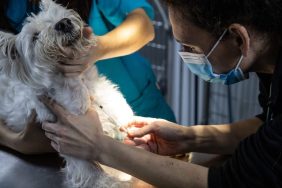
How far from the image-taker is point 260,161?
858 millimetres

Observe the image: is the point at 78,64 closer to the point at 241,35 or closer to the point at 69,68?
the point at 69,68

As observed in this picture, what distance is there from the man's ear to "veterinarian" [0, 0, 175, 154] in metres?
0.46

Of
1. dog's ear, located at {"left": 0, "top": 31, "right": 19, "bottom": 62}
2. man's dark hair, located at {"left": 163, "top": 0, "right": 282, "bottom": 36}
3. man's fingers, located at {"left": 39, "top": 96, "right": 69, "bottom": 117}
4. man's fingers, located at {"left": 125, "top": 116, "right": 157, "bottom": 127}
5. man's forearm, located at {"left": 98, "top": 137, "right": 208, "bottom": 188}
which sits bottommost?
man's fingers, located at {"left": 125, "top": 116, "right": 157, "bottom": 127}

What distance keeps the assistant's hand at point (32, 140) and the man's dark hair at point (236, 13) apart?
1.91ft

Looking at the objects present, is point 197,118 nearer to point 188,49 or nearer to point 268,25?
point 188,49

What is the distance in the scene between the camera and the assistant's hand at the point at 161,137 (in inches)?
51.7

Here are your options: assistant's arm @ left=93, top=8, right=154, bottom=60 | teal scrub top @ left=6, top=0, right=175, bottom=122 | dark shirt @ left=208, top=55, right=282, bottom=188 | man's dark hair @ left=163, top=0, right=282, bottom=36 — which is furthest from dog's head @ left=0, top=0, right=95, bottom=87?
dark shirt @ left=208, top=55, right=282, bottom=188

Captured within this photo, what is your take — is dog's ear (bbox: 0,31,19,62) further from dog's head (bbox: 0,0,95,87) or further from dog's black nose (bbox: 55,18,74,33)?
dog's black nose (bbox: 55,18,74,33)

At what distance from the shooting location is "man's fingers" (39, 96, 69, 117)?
3.89 ft

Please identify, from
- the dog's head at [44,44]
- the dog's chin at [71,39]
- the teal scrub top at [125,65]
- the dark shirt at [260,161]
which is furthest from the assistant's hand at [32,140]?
the dark shirt at [260,161]

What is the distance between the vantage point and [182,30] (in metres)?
1.03

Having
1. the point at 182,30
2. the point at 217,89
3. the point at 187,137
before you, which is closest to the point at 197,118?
the point at 217,89

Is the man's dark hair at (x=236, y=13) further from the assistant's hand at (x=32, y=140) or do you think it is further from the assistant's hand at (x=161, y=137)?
the assistant's hand at (x=32, y=140)

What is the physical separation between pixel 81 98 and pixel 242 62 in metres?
0.47
